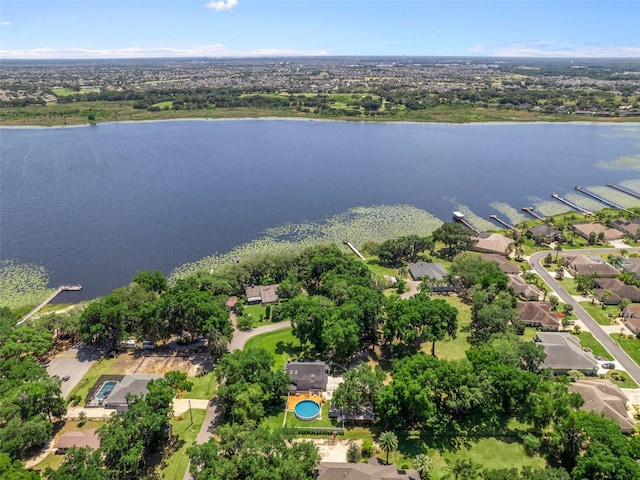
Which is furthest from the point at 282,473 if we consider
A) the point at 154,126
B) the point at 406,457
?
the point at 154,126

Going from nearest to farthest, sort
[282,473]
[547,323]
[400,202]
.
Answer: [282,473], [547,323], [400,202]

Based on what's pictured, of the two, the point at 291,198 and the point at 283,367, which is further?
the point at 291,198

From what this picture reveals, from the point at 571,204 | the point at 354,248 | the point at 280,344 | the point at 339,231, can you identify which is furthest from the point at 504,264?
the point at 571,204

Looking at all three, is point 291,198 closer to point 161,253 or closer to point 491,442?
point 161,253

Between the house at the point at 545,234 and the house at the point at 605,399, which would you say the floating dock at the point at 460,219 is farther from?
the house at the point at 605,399

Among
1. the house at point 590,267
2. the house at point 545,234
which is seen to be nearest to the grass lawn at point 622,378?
the house at point 590,267

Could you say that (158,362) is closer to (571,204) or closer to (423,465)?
(423,465)

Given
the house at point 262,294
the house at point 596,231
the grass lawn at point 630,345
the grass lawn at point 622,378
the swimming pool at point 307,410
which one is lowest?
the swimming pool at point 307,410

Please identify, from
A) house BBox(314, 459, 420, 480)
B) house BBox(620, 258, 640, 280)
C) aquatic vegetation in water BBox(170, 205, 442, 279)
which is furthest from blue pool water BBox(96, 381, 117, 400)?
house BBox(620, 258, 640, 280)
